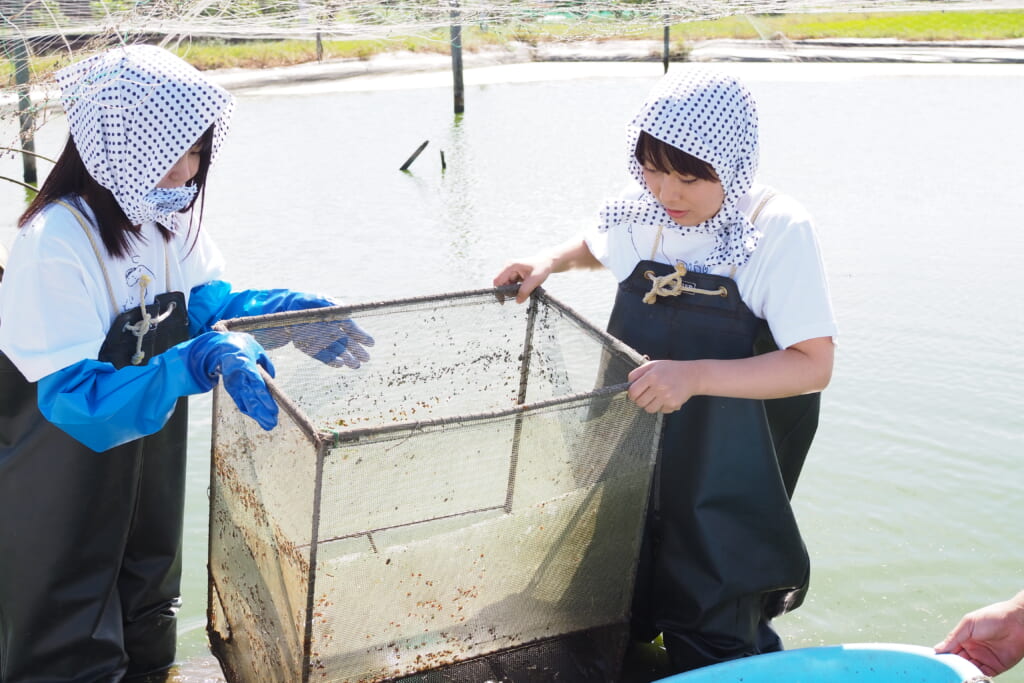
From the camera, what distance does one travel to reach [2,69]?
7.71 m

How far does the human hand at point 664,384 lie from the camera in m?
2.04

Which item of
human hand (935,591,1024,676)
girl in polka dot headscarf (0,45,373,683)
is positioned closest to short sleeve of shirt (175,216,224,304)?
girl in polka dot headscarf (0,45,373,683)

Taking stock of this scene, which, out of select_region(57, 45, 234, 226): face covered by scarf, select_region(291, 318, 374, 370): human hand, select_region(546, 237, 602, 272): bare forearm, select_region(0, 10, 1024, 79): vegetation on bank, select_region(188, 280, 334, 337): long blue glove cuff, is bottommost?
select_region(0, 10, 1024, 79): vegetation on bank

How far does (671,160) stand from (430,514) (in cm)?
87

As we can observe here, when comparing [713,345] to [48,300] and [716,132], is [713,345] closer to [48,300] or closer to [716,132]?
[716,132]

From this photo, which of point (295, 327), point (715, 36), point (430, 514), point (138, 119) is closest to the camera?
point (138, 119)

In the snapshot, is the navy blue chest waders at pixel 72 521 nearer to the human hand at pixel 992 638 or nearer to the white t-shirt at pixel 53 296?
the white t-shirt at pixel 53 296

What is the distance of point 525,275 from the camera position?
2590mm

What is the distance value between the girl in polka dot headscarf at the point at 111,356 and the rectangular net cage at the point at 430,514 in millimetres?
133

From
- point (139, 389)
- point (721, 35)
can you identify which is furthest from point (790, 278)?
point (721, 35)

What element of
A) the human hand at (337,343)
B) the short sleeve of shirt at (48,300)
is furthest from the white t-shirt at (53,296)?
the human hand at (337,343)

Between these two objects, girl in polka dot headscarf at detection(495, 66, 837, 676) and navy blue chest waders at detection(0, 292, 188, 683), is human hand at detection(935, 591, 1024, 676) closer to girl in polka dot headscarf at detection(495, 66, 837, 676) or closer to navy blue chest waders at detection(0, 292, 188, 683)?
girl in polka dot headscarf at detection(495, 66, 837, 676)

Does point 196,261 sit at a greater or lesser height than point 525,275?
greater

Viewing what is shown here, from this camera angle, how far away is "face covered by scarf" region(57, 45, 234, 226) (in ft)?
6.29
